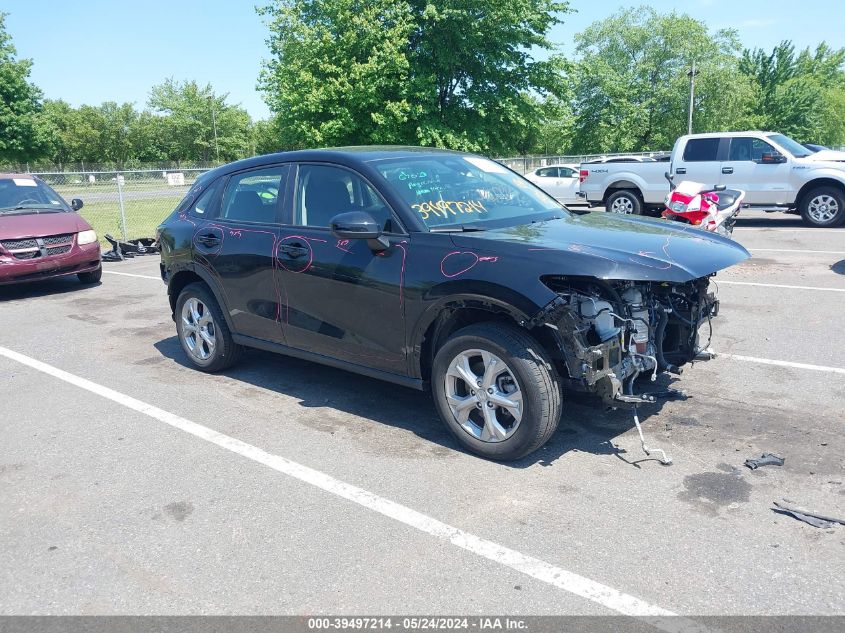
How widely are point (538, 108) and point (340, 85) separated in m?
7.34

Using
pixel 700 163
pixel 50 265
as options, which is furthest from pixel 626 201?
pixel 50 265

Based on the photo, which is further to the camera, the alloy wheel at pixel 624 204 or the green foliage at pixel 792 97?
the green foliage at pixel 792 97

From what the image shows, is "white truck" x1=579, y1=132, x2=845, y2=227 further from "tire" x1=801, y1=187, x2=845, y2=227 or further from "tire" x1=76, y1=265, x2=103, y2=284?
"tire" x1=76, y1=265, x2=103, y2=284

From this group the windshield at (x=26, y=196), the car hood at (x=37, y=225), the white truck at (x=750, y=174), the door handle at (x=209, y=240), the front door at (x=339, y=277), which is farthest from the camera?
the white truck at (x=750, y=174)

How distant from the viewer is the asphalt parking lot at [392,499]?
295 cm

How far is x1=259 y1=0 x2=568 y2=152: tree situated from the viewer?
2253cm

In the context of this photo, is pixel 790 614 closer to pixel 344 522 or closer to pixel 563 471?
pixel 563 471

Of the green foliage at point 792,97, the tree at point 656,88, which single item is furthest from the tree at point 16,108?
the green foliage at point 792,97

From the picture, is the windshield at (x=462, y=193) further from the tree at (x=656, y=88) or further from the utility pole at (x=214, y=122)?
the utility pole at (x=214, y=122)

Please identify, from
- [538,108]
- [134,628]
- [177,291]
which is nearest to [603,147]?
[538,108]

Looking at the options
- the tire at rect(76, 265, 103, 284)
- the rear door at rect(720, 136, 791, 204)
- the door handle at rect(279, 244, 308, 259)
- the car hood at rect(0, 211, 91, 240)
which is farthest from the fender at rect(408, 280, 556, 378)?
the rear door at rect(720, 136, 791, 204)

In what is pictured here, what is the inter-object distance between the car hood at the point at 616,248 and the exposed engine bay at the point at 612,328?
0.16 metres

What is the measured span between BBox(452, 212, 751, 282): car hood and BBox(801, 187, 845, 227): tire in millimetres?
11273

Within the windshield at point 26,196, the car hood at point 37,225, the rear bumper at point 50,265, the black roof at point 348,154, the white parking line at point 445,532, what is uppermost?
the black roof at point 348,154
